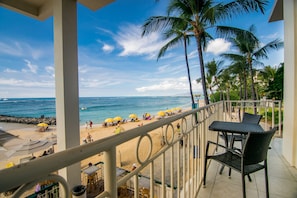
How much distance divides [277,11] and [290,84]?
197 cm

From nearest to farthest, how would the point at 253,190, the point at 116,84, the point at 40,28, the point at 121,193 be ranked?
the point at 253,190 < the point at 121,193 < the point at 40,28 < the point at 116,84

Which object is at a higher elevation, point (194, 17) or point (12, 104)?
point (194, 17)

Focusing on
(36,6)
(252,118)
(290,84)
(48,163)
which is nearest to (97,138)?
(252,118)

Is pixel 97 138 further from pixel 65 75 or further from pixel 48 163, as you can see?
pixel 48 163

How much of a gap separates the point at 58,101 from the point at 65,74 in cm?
24

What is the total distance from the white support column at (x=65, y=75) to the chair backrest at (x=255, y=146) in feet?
5.00

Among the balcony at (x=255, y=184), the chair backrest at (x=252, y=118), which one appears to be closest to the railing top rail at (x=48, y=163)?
the balcony at (x=255, y=184)

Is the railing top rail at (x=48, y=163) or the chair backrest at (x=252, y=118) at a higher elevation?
the railing top rail at (x=48, y=163)

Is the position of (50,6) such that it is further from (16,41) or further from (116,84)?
(116,84)

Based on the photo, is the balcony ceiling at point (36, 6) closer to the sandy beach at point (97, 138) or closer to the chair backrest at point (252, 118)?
the sandy beach at point (97, 138)

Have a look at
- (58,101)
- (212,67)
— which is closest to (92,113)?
(212,67)

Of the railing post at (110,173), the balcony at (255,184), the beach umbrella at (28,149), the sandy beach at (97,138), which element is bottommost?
the sandy beach at (97,138)

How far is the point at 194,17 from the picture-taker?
214 inches

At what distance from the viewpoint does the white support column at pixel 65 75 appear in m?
1.23
